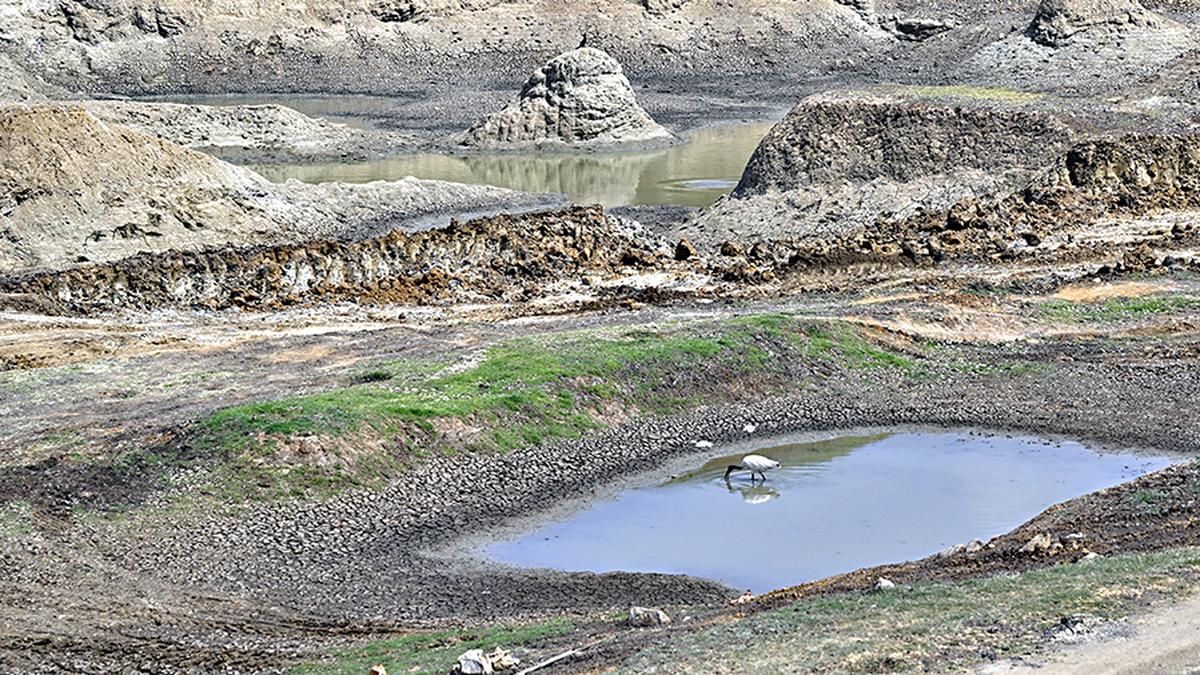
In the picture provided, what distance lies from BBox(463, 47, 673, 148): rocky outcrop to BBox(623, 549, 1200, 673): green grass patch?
62.0m

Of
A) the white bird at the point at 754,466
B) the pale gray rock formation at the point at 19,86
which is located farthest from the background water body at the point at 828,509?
the pale gray rock formation at the point at 19,86

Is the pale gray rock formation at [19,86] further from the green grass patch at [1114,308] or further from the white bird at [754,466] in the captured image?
the white bird at [754,466]

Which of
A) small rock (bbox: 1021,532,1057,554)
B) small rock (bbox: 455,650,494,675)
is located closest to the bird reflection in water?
small rock (bbox: 1021,532,1057,554)

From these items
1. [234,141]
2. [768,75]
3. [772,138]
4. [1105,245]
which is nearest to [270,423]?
[1105,245]

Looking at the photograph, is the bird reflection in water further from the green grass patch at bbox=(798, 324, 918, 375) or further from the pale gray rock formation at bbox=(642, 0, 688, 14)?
the pale gray rock formation at bbox=(642, 0, 688, 14)

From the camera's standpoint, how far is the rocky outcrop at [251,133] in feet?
259

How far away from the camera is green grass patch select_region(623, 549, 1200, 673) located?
1689cm

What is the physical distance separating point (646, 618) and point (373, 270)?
30239 mm

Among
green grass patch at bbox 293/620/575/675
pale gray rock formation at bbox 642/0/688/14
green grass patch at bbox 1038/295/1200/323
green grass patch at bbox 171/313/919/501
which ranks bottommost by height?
green grass patch at bbox 1038/295/1200/323

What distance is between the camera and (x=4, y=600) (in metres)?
22.6

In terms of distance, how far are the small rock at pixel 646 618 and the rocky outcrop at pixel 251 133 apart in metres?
59.9

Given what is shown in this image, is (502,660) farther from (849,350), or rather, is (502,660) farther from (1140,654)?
(849,350)

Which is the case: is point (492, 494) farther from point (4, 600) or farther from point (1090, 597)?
point (1090, 597)

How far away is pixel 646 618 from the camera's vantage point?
20531mm
